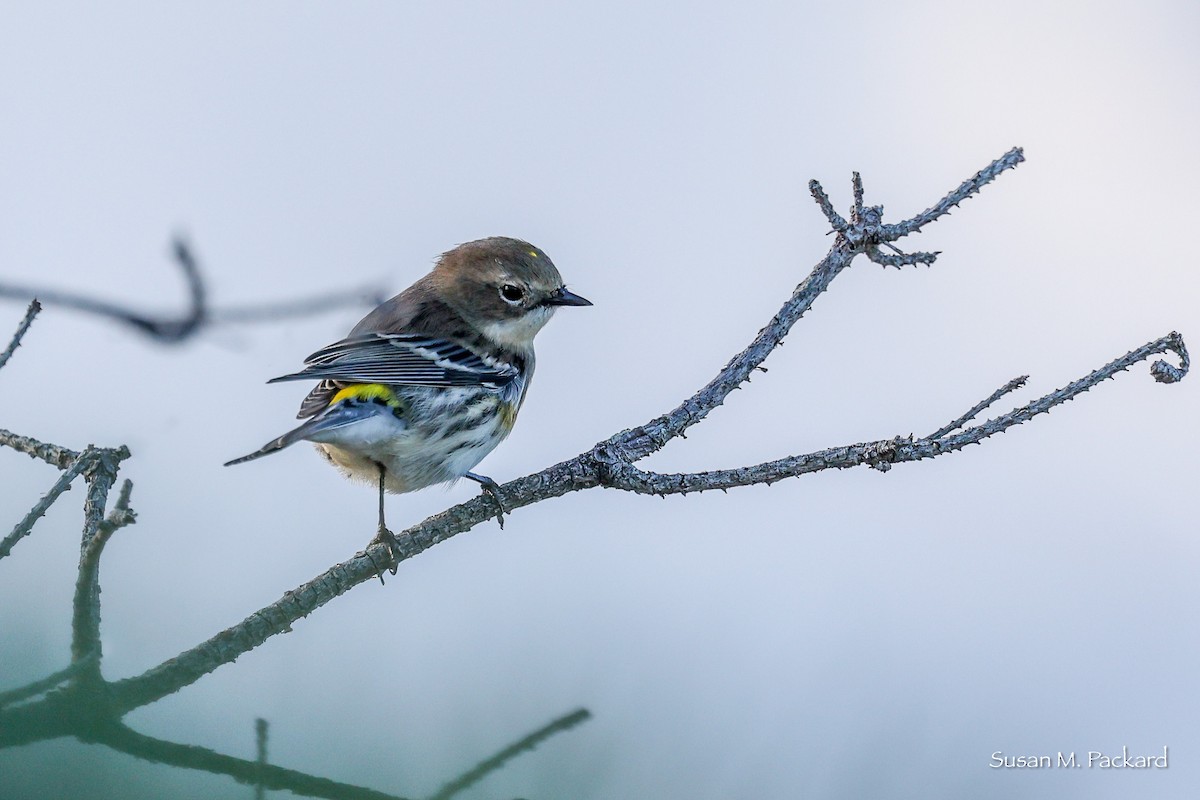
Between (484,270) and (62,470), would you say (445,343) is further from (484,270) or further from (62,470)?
(62,470)

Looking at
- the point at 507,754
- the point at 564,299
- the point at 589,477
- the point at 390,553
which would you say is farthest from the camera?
the point at 564,299

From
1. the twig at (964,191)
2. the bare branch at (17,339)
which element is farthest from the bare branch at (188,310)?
the twig at (964,191)

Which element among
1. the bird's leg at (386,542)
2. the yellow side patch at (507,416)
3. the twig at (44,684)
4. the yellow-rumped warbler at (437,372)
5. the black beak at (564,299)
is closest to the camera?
the twig at (44,684)

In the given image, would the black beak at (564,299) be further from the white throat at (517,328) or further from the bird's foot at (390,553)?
the bird's foot at (390,553)

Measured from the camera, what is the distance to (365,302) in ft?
8.63

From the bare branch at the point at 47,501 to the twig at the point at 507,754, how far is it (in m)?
0.77

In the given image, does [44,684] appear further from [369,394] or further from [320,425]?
[369,394]

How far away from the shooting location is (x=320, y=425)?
11.2 feet

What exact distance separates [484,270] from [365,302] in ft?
6.85

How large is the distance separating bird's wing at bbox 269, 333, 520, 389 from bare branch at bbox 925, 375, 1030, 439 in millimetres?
Answer: 1845

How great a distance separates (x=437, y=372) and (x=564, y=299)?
2.43 feet

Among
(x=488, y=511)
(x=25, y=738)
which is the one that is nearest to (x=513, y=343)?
(x=488, y=511)

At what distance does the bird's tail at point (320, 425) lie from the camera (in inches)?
117

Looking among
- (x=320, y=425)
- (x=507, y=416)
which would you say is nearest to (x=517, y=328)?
(x=507, y=416)
